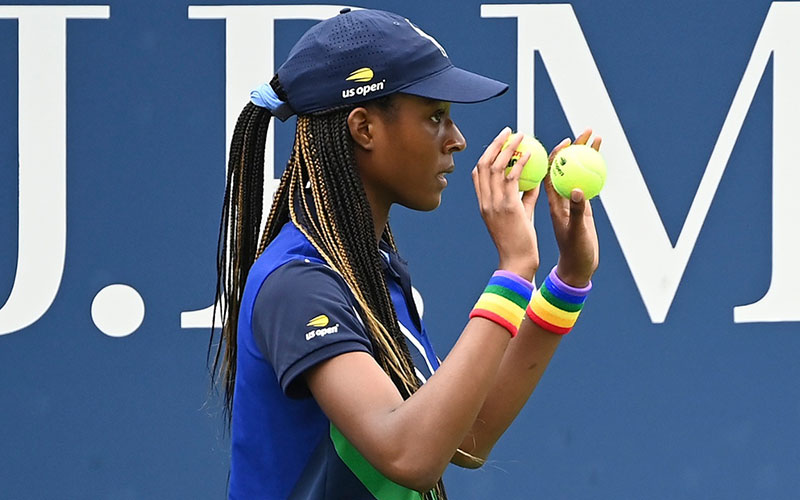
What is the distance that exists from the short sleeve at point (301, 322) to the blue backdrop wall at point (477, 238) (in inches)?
65.2

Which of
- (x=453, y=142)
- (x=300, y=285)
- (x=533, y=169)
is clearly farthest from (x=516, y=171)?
(x=300, y=285)

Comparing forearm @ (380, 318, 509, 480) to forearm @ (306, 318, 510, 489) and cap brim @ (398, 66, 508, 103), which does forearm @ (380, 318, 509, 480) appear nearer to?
forearm @ (306, 318, 510, 489)

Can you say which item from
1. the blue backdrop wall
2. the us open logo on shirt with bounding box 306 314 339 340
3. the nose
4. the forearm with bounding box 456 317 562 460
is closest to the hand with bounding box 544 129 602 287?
the forearm with bounding box 456 317 562 460

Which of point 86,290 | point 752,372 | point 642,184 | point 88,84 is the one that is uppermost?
point 88,84

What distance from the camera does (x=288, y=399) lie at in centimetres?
171

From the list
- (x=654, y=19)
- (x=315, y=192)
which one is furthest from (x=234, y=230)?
(x=654, y=19)

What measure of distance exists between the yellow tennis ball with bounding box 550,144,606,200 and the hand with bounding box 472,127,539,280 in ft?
1.01

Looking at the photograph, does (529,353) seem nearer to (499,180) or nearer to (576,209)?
(576,209)

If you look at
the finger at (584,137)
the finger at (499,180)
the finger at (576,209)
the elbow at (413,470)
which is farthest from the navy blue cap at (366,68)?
the elbow at (413,470)

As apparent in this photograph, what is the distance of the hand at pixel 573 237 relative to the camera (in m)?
2.07

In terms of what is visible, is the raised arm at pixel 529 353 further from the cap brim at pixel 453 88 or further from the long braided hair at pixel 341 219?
the cap brim at pixel 453 88

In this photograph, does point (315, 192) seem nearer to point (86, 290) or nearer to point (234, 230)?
point (234, 230)

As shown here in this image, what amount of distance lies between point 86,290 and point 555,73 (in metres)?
1.41

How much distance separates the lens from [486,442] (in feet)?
7.00
